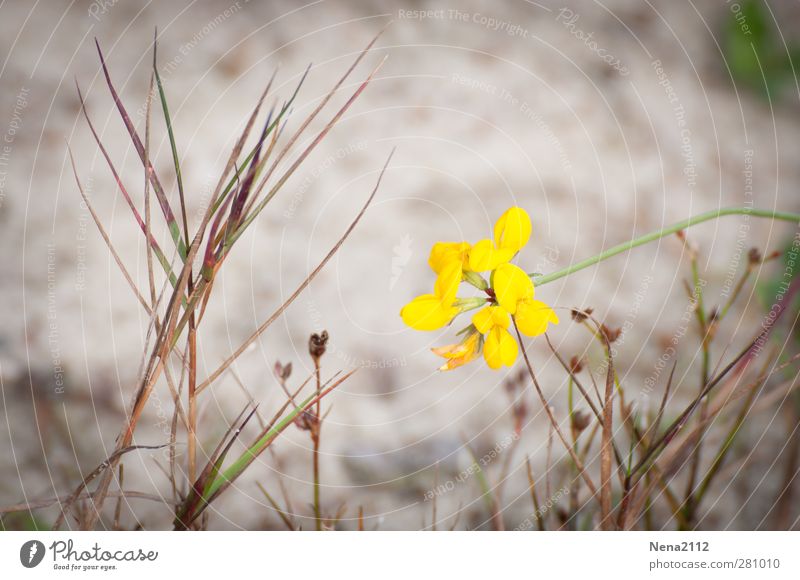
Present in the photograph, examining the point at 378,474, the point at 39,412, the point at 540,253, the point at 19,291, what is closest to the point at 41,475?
the point at 39,412

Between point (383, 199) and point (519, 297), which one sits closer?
point (519, 297)

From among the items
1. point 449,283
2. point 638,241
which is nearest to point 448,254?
point 449,283

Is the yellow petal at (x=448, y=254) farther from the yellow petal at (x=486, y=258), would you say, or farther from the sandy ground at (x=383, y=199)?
the sandy ground at (x=383, y=199)

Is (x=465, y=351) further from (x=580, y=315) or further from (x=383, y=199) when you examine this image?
(x=383, y=199)

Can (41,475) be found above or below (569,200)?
below

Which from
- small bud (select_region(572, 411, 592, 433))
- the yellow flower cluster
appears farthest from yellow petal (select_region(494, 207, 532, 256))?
small bud (select_region(572, 411, 592, 433))

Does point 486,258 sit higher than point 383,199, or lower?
lower
